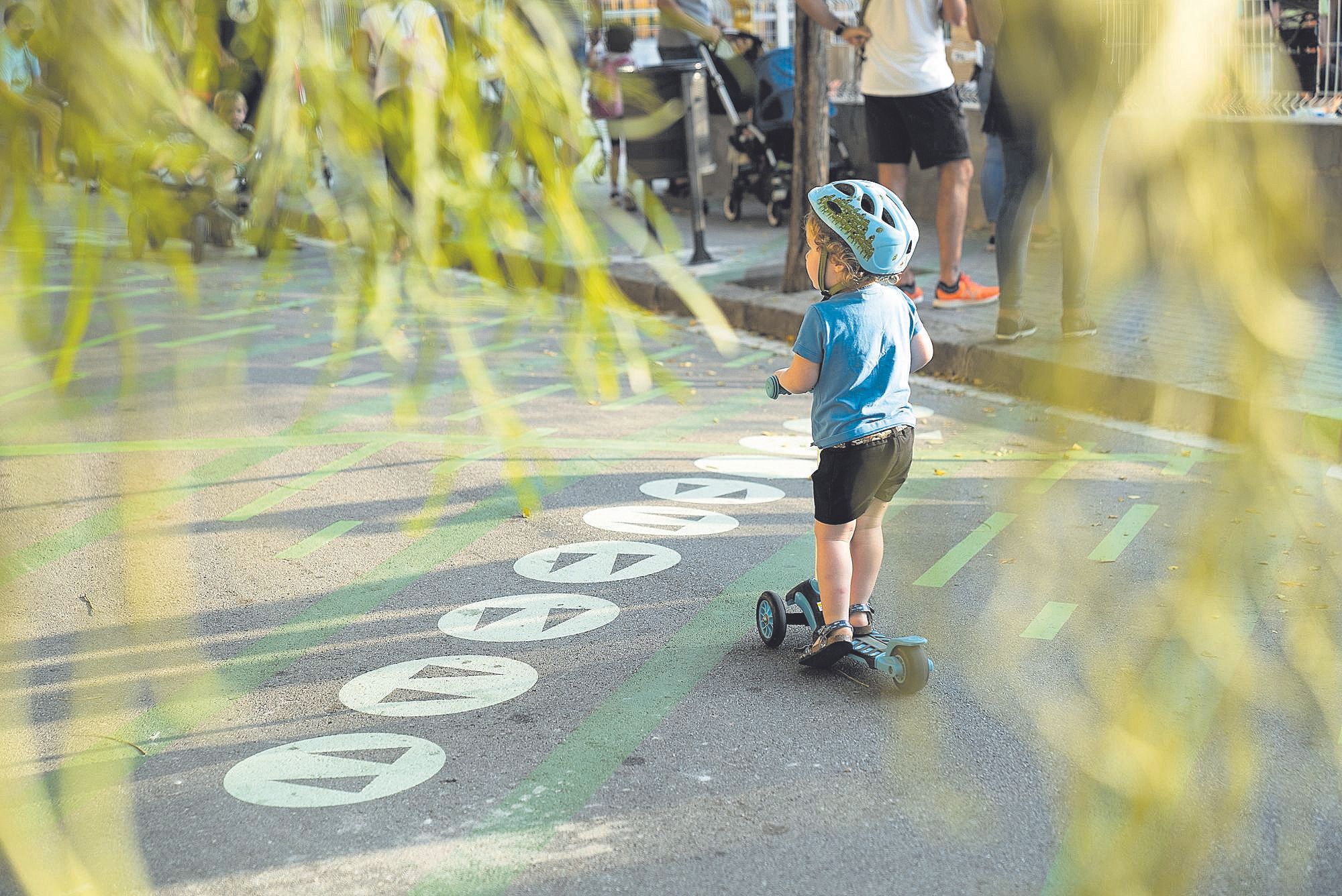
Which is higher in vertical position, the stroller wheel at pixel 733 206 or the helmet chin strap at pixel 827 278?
the helmet chin strap at pixel 827 278

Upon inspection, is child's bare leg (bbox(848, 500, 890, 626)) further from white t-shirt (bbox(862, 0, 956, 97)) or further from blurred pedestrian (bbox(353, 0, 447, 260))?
white t-shirt (bbox(862, 0, 956, 97))

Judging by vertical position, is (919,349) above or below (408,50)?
below

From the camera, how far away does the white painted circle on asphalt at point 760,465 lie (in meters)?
5.74

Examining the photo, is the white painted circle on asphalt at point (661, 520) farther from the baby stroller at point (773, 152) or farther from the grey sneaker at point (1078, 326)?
the baby stroller at point (773, 152)

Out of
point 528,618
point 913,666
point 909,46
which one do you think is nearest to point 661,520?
point 528,618

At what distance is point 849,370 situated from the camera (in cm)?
372

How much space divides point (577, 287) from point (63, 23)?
0.39 metres

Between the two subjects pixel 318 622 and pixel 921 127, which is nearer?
pixel 318 622

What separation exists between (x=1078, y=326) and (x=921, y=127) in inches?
277

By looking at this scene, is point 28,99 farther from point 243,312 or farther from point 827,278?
point 827,278

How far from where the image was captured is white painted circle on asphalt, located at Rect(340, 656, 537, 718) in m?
3.62

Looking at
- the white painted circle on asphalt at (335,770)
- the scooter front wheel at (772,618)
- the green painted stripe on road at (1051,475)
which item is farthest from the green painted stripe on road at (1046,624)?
the green painted stripe on road at (1051,475)

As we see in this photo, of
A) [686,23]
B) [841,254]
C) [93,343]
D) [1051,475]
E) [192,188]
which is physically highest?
[686,23]

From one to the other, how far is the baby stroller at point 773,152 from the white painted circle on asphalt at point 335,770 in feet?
28.3
